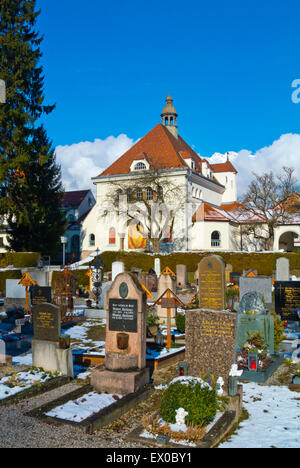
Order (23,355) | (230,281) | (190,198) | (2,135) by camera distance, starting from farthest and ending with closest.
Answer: (190,198)
(2,135)
(230,281)
(23,355)

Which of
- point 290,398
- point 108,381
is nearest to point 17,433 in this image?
point 108,381

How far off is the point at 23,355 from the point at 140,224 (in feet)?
110

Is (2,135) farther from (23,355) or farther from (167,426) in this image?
(167,426)

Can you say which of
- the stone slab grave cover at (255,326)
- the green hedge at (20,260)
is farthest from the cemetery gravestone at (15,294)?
the green hedge at (20,260)

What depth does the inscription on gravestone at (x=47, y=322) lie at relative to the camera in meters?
9.66

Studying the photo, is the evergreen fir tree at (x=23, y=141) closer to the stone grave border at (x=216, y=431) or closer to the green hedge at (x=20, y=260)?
the green hedge at (x=20, y=260)

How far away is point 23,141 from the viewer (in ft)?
115

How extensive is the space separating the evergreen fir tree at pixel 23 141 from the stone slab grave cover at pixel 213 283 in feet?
80.4

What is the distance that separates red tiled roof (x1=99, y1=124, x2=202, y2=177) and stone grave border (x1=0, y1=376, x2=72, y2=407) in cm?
3575

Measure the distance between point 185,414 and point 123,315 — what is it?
3008mm

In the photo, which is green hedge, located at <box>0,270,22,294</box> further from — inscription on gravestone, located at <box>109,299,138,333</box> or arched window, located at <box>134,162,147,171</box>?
arched window, located at <box>134,162,147,171</box>

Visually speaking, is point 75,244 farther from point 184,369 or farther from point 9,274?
point 184,369

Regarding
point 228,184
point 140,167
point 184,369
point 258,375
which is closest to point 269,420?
point 184,369

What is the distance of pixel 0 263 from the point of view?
31.6 metres
